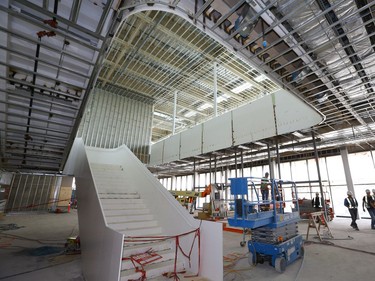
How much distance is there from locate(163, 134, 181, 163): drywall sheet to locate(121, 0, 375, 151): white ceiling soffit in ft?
28.5

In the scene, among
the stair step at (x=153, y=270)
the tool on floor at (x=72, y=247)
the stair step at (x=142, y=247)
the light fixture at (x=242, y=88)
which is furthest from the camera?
the light fixture at (x=242, y=88)

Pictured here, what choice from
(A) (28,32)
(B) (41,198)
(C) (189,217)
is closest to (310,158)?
(C) (189,217)

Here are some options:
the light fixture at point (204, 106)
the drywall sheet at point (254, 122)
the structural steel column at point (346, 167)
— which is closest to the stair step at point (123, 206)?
the drywall sheet at point (254, 122)

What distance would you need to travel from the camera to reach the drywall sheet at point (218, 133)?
31.5ft

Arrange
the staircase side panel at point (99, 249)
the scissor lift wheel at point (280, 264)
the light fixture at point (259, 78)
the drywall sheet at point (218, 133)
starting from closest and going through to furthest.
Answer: the staircase side panel at point (99, 249) < the scissor lift wheel at point (280, 264) < the drywall sheet at point (218, 133) < the light fixture at point (259, 78)

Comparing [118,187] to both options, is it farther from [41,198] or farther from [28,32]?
[41,198]

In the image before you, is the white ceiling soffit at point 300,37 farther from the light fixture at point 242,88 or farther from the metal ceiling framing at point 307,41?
the light fixture at point 242,88

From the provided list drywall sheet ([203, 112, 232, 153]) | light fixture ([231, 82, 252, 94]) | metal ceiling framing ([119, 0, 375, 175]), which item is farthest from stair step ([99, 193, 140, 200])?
light fixture ([231, 82, 252, 94])

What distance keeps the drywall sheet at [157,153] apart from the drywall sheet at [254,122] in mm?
6810

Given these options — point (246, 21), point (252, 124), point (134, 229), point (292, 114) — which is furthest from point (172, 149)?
point (246, 21)

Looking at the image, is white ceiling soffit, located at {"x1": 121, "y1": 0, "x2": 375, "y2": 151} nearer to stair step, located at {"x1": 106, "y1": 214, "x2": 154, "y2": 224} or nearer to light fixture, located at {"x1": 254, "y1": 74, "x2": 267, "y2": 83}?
stair step, located at {"x1": 106, "y1": 214, "x2": 154, "y2": 224}

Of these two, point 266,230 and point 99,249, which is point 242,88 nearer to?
point 266,230

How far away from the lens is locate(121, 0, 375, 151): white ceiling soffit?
3.01 m

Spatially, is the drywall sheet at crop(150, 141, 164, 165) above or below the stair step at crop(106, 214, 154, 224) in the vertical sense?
above
